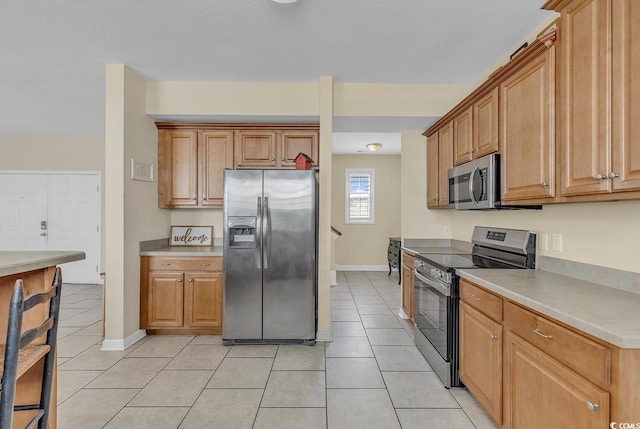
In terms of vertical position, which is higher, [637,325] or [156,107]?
[156,107]

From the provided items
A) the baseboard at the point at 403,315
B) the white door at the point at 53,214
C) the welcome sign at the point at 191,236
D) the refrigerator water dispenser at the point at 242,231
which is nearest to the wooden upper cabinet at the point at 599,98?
the refrigerator water dispenser at the point at 242,231

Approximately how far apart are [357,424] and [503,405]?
2.74 ft

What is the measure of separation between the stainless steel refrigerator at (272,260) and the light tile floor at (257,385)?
0.24m

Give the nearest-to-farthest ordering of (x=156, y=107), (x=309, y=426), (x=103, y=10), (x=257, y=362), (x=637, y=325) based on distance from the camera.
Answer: (x=637, y=325)
(x=309, y=426)
(x=103, y=10)
(x=257, y=362)
(x=156, y=107)

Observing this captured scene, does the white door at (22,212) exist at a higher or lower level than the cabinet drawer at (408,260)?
higher

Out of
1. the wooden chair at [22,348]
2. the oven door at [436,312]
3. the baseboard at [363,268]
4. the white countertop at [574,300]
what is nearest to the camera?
the wooden chair at [22,348]

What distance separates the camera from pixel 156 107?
3.59m

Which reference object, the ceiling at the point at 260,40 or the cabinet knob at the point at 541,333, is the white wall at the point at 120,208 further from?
the cabinet knob at the point at 541,333

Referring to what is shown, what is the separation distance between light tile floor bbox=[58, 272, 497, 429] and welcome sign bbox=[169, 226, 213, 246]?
1.09 metres

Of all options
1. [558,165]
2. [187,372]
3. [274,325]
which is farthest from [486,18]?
[187,372]

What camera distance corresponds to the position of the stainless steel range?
94.0 inches

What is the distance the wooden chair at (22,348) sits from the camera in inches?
37.7

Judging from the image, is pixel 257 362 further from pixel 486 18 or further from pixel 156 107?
pixel 486 18

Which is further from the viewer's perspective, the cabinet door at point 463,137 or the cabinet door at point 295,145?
the cabinet door at point 295,145
